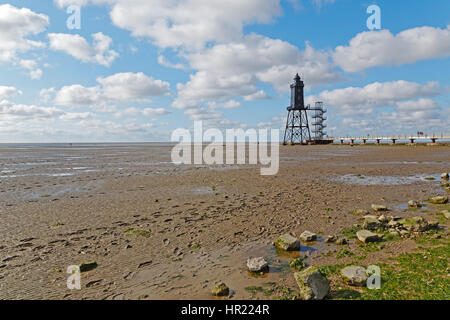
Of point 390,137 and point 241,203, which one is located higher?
point 390,137

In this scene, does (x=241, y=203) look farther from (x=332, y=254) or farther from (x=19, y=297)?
(x=19, y=297)

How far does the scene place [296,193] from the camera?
15.9m

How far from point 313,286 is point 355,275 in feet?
4.03

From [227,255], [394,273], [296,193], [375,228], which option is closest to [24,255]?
[227,255]

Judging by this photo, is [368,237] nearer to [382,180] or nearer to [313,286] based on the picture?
[313,286]

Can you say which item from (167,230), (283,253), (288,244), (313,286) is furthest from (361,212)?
(167,230)

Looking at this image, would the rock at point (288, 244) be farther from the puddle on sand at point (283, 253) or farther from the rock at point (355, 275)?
the rock at point (355, 275)

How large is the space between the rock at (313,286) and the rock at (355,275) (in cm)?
80

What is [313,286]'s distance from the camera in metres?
5.11

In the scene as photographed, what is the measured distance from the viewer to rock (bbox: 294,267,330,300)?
16.6 feet

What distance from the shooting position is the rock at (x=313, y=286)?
5.05 metres

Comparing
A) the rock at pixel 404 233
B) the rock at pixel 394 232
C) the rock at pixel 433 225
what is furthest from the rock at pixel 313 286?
the rock at pixel 433 225
